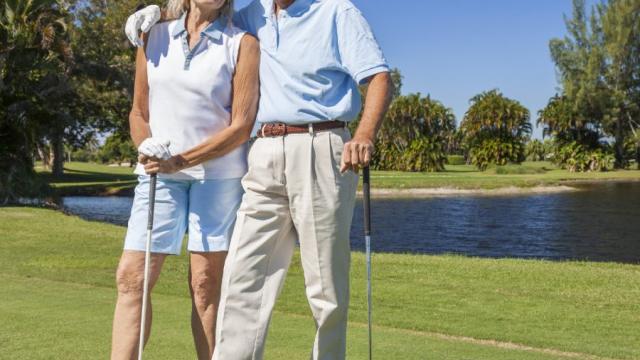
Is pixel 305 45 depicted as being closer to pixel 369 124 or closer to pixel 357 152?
pixel 369 124

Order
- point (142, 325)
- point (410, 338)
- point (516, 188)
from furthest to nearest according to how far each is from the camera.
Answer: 1. point (516, 188)
2. point (410, 338)
3. point (142, 325)

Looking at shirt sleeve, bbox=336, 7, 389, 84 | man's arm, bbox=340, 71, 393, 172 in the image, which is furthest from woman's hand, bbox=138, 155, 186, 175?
shirt sleeve, bbox=336, 7, 389, 84

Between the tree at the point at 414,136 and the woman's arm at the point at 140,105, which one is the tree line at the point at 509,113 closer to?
the tree at the point at 414,136

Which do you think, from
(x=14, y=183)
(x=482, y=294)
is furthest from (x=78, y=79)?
(x=482, y=294)

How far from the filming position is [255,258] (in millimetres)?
3732

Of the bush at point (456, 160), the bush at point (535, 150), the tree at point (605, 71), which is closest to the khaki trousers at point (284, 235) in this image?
the tree at point (605, 71)

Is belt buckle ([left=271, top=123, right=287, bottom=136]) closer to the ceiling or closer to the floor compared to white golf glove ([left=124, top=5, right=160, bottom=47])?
closer to the floor

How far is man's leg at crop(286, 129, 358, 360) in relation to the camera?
367cm

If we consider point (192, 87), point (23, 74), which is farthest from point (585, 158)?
point (192, 87)

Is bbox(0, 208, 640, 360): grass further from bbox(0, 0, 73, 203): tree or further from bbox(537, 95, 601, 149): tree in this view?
bbox(537, 95, 601, 149): tree

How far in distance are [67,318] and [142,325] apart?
280cm

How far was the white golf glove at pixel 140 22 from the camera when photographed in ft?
12.3

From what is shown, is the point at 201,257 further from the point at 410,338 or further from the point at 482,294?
the point at 482,294

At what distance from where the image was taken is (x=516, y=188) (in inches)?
1987
